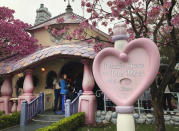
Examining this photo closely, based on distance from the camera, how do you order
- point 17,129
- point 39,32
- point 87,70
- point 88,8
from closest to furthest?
→ point 88,8, point 17,129, point 87,70, point 39,32

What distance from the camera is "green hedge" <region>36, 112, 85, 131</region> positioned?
507cm

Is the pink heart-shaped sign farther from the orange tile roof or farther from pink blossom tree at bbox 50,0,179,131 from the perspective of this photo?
the orange tile roof

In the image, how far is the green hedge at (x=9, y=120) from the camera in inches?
264

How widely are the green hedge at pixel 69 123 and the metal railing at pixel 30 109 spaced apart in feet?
7.67

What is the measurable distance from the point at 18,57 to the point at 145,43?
30.6ft

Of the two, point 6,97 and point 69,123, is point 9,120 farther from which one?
point 69,123

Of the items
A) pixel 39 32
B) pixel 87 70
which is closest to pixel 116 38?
pixel 87 70

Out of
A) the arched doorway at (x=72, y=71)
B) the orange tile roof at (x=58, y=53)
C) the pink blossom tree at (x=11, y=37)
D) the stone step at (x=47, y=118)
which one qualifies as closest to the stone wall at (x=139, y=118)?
the stone step at (x=47, y=118)

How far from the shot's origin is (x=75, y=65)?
10.5 metres

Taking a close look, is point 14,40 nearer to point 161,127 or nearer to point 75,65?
point 75,65

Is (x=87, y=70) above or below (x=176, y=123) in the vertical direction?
above

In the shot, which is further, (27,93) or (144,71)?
(27,93)

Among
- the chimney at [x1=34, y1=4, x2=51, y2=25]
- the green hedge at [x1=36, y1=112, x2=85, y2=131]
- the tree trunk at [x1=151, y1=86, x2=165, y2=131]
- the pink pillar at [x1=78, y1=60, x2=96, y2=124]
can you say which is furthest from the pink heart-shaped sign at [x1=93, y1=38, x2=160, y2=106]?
the chimney at [x1=34, y1=4, x2=51, y2=25]

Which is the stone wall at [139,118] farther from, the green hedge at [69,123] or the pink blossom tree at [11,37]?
the pink blossom tree at [11,37]
